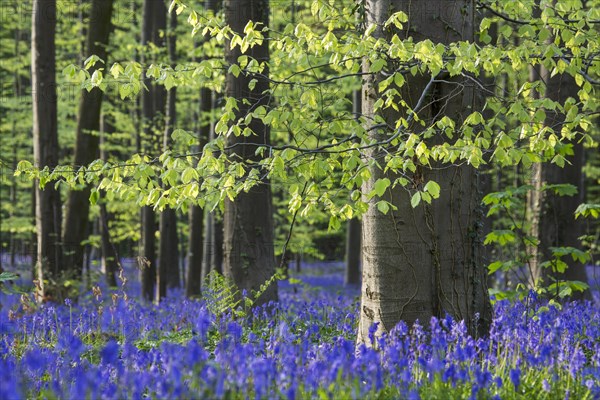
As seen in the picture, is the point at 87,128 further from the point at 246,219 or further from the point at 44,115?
the point at 246,219

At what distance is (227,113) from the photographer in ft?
15.5

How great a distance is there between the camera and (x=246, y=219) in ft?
25.7

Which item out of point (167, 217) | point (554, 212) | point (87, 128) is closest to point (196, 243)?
point (167, 217)

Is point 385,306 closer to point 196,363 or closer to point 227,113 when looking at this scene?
point 227,113

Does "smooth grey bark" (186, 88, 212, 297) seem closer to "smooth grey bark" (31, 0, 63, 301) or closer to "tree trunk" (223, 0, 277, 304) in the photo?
"smooth grey bark" (31, 0, 63, 301)

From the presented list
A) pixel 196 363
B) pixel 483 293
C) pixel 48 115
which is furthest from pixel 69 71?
pixel 48 115

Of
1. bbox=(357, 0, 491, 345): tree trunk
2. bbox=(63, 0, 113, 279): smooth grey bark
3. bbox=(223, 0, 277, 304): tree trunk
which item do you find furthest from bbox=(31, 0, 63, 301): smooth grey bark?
bbox=(357, 0, 491, 345): tree trunk

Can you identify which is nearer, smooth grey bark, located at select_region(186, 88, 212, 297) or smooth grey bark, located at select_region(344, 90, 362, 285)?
smooth grey bark, located at select_region(186, 88, 212, 297)

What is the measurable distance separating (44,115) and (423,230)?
7967mm

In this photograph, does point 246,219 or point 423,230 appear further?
point 246,219

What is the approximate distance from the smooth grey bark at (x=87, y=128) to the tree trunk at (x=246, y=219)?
4.29m

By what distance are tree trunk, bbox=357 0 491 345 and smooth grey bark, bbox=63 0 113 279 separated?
7.59 m

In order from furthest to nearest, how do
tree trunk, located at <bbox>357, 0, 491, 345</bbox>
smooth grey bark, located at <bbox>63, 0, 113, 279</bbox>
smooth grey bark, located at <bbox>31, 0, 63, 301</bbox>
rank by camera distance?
smooth grey bark, located at <bbox>63, 0, 113, 279</bbox>
smooth grey bark, located at <bbox>31, 0, 63, 301</bbox>
tree trunk, located at <bbox>357, 0, 491, 345</bbox>

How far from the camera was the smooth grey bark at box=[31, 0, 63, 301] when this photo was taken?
10656mm
